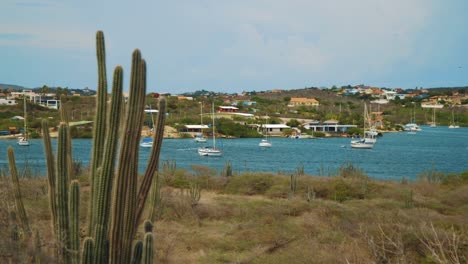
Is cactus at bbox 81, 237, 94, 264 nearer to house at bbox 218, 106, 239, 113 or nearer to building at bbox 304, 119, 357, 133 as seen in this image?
building at bbox 304, 119, 357, 133

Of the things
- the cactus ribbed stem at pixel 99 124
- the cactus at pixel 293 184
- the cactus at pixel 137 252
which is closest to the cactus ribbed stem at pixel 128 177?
the cactus at pixel 137 252

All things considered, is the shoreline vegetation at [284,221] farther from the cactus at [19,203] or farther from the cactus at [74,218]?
the cactus at [74,218]

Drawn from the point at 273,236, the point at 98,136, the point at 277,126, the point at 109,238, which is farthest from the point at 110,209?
the point at 277,126

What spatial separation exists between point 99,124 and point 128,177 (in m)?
0.82

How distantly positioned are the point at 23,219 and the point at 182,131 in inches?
2957

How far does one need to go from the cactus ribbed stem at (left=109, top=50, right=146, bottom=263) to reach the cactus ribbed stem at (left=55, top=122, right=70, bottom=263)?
84 cm

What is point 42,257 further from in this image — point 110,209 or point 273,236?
point 273,236

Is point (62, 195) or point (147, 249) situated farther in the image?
point (62, 195)

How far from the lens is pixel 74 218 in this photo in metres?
7.41

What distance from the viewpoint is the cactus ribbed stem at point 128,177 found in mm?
7102

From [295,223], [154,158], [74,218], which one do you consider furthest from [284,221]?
[74,218]

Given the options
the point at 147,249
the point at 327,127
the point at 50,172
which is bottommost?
the point at 327,127

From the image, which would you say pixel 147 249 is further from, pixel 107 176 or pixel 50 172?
pixel 50 172

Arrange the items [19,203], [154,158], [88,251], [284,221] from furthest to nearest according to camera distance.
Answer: [284,221]
[19,203]
[154,158]
[88,251]
